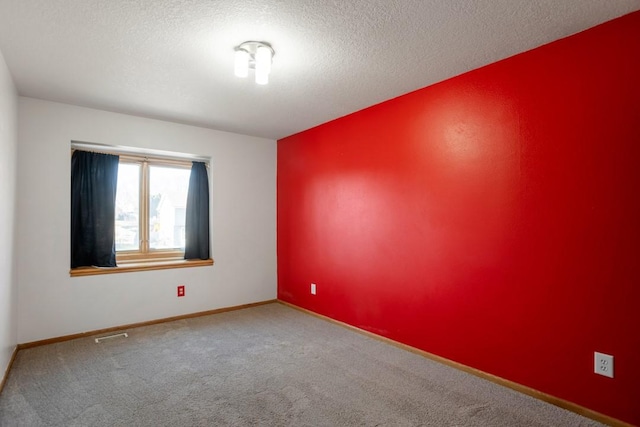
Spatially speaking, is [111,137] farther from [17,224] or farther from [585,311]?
[585,311]

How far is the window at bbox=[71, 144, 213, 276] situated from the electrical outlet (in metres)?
3.87

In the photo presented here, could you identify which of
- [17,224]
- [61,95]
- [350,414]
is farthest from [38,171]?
[350,414]

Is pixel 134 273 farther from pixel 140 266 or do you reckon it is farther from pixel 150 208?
pixel 150 208

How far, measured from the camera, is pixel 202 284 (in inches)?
169

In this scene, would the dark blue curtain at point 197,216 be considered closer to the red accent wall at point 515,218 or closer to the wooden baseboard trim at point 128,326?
the wooden baseboard trim at point 128,326

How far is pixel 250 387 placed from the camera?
2.43m

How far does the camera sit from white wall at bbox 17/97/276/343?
3232mm

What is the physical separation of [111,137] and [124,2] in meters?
2.19

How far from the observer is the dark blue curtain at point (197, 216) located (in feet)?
14.2

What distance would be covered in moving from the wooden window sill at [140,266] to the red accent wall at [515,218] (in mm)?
1929

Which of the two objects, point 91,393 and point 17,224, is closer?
point 91,393

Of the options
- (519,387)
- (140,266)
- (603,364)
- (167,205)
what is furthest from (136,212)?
(603,364)

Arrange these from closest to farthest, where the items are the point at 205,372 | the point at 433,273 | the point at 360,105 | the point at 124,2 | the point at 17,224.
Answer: the point at 124,2 → the point at 205,372 → the point at 433,273 → the point at 17,224 → the point at 360,105

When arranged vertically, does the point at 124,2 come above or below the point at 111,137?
above
